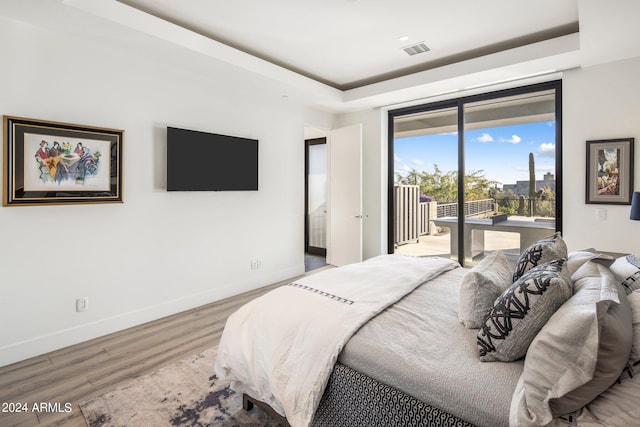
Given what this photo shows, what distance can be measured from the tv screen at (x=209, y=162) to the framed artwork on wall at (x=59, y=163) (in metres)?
0.51

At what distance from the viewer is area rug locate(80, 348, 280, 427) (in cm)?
196

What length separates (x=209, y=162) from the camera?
385cm

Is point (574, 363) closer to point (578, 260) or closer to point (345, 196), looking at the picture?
point (578, 260)

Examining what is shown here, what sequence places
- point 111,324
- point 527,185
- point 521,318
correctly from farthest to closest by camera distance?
point 527,185
point 111,324
point 521,318

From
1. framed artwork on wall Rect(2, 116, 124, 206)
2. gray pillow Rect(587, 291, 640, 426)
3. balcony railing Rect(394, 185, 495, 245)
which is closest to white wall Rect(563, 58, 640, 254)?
balcony railing Rect(394, 185, 495, 245)

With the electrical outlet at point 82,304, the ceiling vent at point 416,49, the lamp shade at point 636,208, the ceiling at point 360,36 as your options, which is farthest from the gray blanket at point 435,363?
the ceiling vent at point 416,49

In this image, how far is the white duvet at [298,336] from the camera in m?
1.61

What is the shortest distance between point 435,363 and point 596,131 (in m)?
3.45

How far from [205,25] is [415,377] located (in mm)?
3285

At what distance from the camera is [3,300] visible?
2598mm

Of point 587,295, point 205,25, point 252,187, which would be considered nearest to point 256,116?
point 252,187

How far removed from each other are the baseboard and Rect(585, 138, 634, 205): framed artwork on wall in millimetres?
3880

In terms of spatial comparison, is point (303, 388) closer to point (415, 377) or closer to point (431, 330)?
point (415, 377)

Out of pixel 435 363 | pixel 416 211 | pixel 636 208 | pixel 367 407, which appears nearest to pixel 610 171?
pixel 636 208
